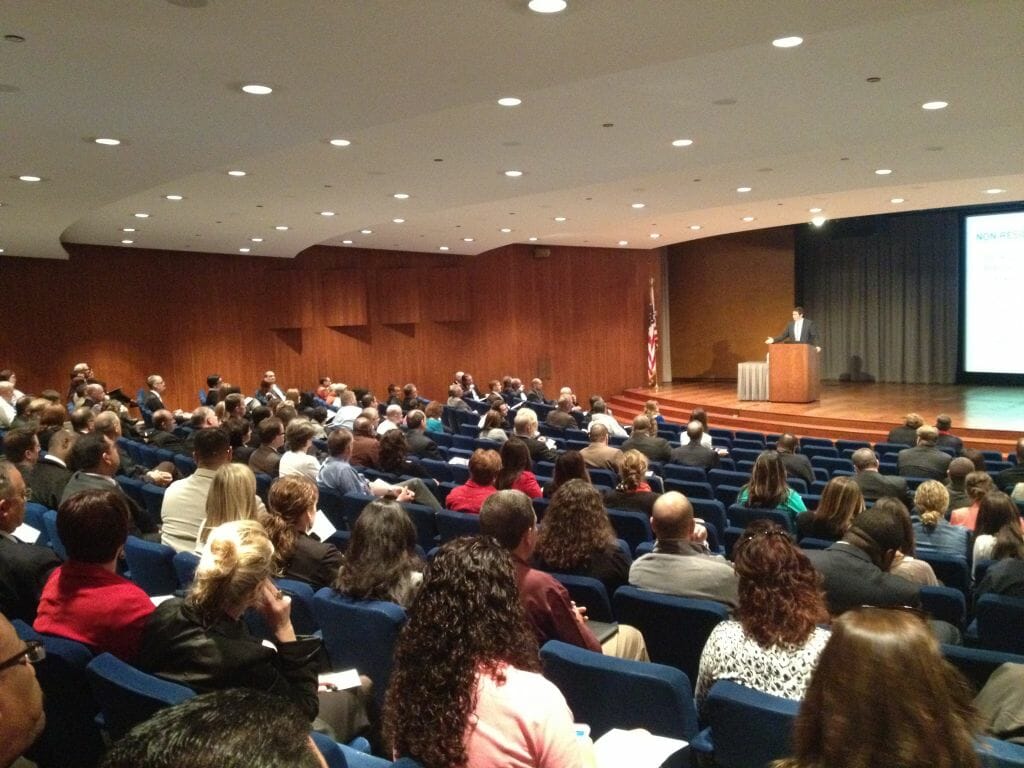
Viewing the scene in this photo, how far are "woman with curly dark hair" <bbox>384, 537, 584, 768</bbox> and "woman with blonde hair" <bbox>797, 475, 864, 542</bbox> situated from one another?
302 cm

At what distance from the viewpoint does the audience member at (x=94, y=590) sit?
2.47 metres

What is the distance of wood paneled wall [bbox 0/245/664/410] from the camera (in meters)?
13.1

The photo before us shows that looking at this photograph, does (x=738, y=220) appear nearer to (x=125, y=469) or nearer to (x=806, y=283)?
(x=806, y=283)

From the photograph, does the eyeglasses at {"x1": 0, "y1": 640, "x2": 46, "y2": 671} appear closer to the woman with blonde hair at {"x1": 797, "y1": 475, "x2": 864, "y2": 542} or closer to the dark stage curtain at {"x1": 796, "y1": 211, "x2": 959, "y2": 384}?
the woman with blonde hair at {"x1": 797, "y1": 475, "x2": 864, "y2": 542}

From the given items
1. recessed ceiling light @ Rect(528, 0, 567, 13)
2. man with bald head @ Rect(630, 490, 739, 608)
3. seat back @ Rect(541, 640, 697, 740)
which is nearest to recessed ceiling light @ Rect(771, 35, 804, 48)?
recessed ceiling light @ Rect(528, 0, 567, 13)

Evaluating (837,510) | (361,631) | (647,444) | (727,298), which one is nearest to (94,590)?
(361,631)

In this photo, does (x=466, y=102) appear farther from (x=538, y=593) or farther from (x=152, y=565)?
(x=538, y=593)

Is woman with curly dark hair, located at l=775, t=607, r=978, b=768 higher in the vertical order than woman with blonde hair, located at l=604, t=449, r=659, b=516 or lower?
higher

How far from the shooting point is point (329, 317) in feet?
52.7

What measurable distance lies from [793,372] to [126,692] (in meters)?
14.1

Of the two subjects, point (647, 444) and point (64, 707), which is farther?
point (647, 444)

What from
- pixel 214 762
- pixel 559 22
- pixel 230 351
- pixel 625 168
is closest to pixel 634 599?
pixel 214 762

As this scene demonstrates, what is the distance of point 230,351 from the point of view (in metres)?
15.0

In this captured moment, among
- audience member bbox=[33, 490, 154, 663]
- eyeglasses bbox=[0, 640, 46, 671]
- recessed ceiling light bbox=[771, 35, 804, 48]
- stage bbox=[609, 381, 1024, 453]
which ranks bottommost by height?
stage bbox=[609, 381, 1024, 453]
